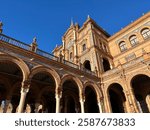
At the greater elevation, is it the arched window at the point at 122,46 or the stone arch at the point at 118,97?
the arched window at the point at 122,46

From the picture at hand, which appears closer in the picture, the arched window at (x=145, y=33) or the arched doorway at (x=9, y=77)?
the arched doorway at (x=9, y=77)

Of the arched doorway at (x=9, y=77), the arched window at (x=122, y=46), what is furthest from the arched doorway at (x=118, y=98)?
the arched doorway at (x=9, y=77)

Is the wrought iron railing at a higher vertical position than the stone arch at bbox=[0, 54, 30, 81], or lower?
higher

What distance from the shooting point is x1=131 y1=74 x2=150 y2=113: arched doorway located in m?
18.3

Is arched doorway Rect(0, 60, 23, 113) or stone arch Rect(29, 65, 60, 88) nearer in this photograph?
stone arch Rect(29, 65, 60, 88)

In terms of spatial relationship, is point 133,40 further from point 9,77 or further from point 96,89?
point 9,77

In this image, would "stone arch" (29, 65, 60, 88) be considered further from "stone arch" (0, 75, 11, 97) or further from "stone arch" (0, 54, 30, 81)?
"stone arch" (0, 75, 11, 97)

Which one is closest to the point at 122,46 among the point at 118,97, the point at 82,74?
the point at 118,97

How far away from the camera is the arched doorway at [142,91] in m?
18.3

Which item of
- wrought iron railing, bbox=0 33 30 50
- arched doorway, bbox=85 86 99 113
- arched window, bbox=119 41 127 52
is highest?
arched window, bbox=119 41 127 52

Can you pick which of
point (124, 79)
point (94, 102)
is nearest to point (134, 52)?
point (124, 79)

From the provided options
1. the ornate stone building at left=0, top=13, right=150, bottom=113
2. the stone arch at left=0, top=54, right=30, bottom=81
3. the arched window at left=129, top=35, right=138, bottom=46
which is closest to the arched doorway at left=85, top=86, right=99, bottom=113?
the ornate stone building at left=0, top=13, right=150, bottom=113

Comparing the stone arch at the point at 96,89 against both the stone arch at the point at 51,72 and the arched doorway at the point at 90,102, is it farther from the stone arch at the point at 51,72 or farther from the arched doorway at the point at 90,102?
the stone arch at the point at 51,72

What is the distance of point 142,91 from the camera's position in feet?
62.3
